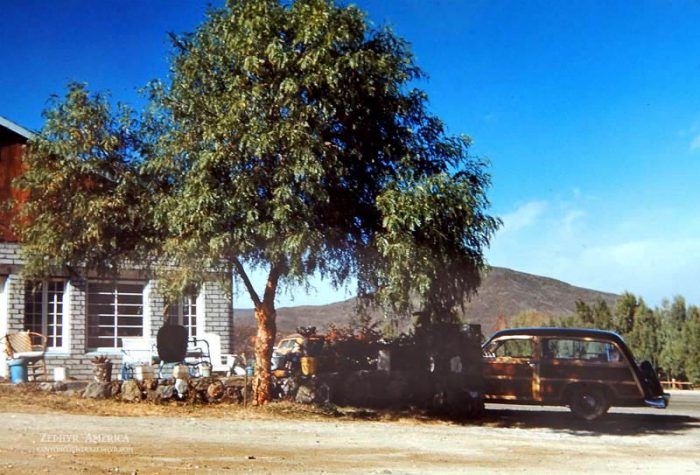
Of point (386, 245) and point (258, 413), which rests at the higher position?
point (386, 245)

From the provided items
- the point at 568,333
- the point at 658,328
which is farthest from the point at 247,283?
the point at 658,328

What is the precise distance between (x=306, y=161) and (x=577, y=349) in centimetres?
722

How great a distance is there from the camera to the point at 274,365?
19.2 m

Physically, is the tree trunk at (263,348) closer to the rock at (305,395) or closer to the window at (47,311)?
the rock at (305,395)

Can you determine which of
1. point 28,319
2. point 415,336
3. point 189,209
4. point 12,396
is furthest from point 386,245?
point 28,319

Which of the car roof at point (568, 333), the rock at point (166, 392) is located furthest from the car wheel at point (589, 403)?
the rock at point (166, 392)

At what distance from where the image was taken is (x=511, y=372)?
16.6 meters

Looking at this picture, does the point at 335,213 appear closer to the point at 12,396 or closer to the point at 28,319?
the point at 12,396

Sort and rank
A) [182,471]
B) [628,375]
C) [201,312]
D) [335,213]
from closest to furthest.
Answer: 1. [182,471]
2. [335,213]
3. [628,375]
4. [201,312]

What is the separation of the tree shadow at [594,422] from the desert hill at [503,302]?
4008 cm

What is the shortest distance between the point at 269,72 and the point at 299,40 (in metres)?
0.83

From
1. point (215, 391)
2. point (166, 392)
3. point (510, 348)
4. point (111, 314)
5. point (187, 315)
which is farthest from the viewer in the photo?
point (187, 315)

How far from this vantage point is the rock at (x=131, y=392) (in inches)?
617

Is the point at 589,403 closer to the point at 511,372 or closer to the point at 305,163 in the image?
the point at 511,372
